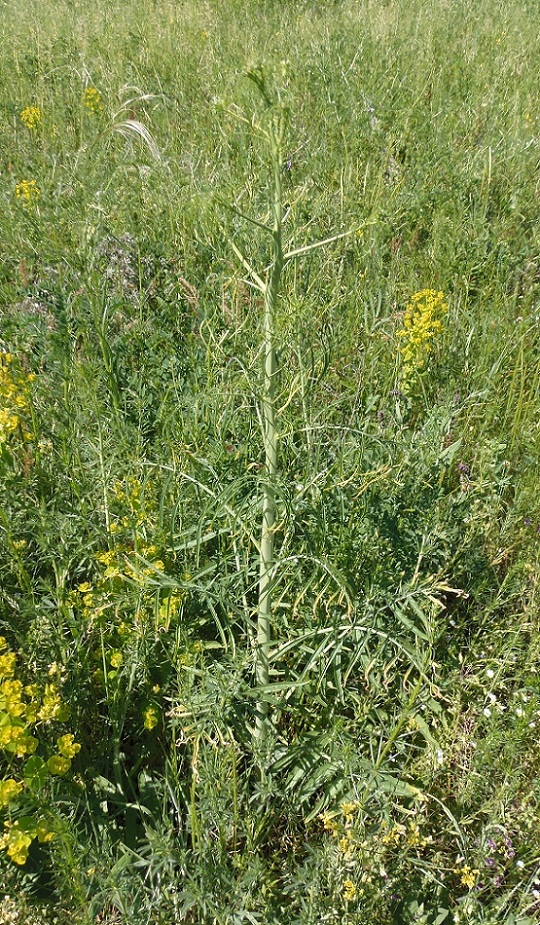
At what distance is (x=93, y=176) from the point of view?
3441 millimetres

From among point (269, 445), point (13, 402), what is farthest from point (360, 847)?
point (13, 402)

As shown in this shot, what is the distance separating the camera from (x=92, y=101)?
13.9 feet

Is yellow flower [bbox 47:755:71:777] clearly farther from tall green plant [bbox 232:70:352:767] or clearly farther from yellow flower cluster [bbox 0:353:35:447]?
yellow flower cluster [bbox 0:353:35:447]

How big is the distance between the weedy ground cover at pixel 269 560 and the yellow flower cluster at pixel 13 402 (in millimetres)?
15

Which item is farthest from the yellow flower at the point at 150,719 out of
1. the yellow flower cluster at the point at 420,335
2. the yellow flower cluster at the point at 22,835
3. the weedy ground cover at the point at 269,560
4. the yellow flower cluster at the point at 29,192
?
the yellow flower cluster at the point at 29,192

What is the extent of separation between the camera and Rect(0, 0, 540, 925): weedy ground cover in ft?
4.90

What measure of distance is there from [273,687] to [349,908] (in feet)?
1.52

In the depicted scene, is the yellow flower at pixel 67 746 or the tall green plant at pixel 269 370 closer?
the tall green plant at pixel 269 370

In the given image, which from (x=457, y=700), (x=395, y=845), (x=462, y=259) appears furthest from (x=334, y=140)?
(x=395, y=845)

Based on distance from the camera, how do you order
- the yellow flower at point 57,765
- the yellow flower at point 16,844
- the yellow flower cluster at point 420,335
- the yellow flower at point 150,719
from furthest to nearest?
the yellow flower cluster at point 420,335
the yellow flower at point 150,719
the yellow flower at point 57,765
the yellow flower at point 16,844

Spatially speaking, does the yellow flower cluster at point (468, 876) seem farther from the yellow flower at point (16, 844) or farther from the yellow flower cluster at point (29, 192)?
the yellow flower cluster at point (29, 192)

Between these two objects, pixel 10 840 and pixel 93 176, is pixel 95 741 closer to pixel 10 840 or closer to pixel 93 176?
pixel 10 840

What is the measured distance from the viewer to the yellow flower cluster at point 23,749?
4.64 feet

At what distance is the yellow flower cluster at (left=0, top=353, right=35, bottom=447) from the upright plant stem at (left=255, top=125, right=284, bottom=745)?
82 cm
